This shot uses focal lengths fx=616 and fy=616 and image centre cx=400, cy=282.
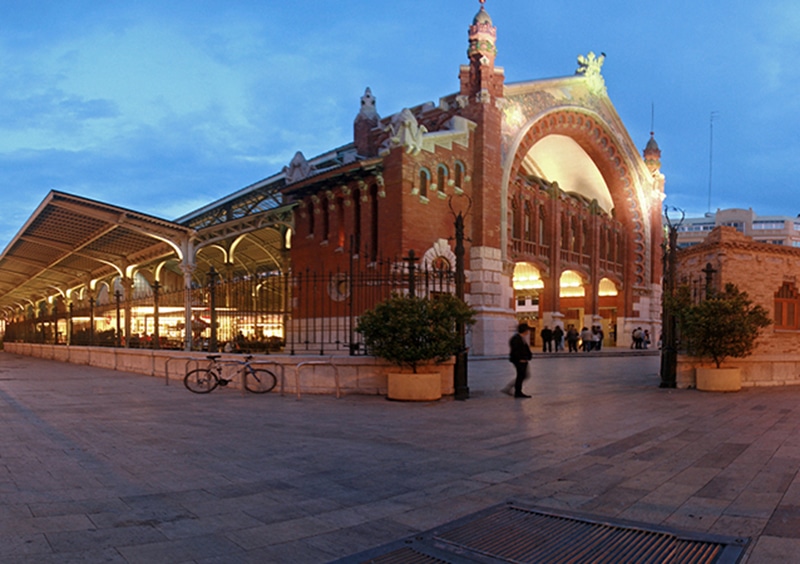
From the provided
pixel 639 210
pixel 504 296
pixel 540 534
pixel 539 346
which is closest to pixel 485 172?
pixel 504 296

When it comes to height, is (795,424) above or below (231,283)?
below

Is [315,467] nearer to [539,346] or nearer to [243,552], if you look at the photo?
[243,552]

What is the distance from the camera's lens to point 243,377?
45.3ft

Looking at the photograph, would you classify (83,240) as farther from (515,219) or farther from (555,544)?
(555,544)

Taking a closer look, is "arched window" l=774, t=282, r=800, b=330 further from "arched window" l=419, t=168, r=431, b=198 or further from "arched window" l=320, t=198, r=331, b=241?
"arched window" l=320, t=198, r=331, b=241

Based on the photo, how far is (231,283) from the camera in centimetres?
1587

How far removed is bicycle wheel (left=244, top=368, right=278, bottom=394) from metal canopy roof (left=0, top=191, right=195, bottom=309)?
42.7 ft

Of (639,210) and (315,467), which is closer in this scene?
(315,467)

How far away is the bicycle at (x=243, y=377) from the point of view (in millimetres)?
13844

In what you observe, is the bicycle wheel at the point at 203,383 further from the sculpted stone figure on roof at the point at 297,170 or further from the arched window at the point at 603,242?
the arched window at the point at 603,242

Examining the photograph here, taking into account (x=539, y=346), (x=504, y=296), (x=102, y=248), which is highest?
(x=102, y=248)

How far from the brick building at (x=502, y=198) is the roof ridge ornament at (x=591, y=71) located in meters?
0.09

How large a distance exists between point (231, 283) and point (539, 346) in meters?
29.5

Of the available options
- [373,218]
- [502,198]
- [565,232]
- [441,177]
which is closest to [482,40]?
[441,177]
